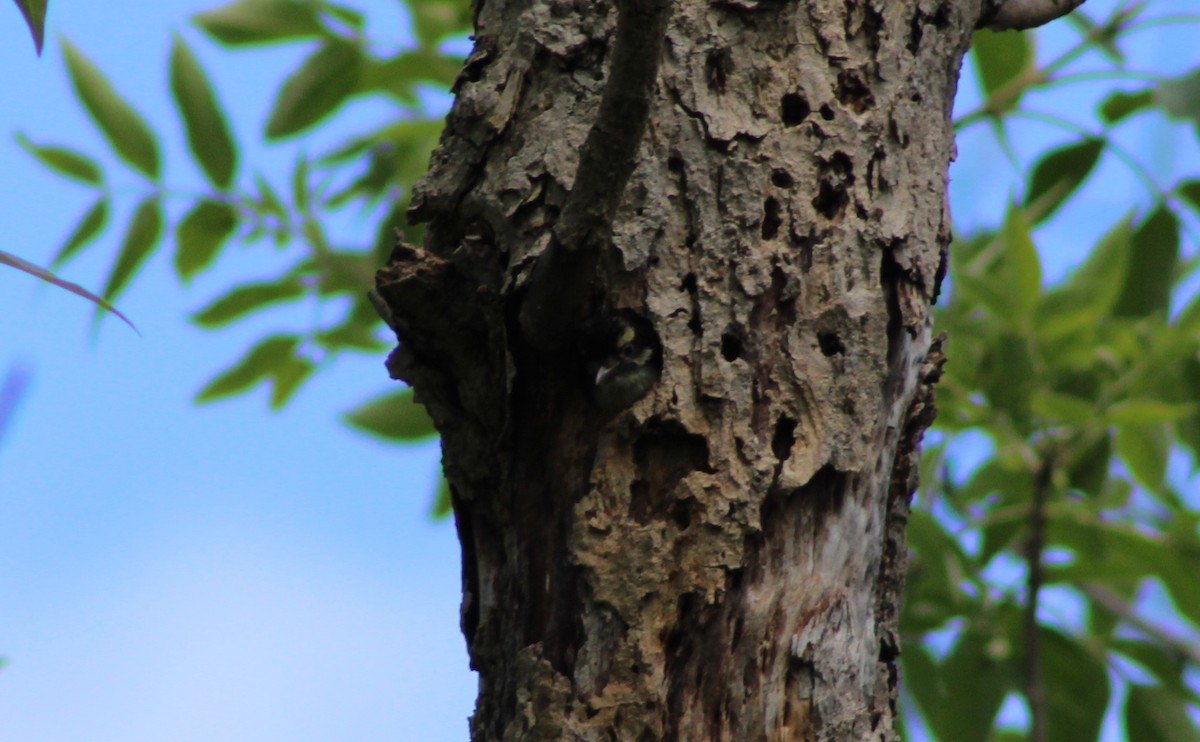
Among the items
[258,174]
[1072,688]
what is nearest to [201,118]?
[258,174]

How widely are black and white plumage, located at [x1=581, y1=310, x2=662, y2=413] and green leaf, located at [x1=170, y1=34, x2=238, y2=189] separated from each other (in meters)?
1.47

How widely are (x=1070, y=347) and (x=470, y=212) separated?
1322 mm

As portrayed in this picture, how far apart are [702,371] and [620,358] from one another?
79 millimetres

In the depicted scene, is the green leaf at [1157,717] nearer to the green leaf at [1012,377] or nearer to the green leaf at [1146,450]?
the green leaf at [1146,450]

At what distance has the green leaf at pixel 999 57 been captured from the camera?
2.20 metres

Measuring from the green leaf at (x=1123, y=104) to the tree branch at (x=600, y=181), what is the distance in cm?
157

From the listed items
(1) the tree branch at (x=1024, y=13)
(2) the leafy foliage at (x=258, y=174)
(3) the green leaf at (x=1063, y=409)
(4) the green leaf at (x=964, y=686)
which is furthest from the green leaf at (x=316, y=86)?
(4) the green leaf at (x=964, y=686)

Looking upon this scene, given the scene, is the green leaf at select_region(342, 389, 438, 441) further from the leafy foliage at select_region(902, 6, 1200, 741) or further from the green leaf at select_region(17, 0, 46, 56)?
the green leaf at select_region(17, 0, 46, 56)

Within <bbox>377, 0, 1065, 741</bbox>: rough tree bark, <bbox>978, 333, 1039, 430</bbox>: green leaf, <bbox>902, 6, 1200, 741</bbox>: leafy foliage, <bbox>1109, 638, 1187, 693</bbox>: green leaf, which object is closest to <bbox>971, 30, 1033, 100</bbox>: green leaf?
<bbox>902, 6, 1200, 741</bbox>: leafy foliage

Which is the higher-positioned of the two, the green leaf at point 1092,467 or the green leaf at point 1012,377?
the green leaf at point 1012,377

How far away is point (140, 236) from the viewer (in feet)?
7.88

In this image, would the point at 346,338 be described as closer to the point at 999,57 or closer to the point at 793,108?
the point at 999,57

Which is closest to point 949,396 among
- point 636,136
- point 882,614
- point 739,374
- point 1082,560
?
point 1082,560

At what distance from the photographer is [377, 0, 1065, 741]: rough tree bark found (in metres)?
1.15
